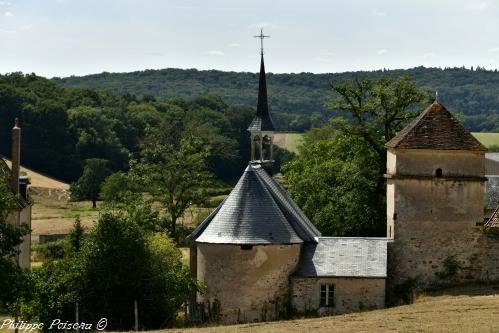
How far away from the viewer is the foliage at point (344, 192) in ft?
147

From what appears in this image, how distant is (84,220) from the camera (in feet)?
229

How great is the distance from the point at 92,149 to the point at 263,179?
242ft

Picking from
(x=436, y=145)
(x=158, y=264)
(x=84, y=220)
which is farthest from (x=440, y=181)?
(x=84, y=220)

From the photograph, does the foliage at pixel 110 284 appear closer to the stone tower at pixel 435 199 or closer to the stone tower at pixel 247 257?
the stone tower at pixel 247 257

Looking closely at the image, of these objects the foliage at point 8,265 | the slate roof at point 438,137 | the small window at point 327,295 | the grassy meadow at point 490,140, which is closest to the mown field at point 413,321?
the small window at point 327,295

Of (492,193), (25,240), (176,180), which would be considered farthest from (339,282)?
(176,180)

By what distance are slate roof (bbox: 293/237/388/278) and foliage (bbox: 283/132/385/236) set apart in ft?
40.3

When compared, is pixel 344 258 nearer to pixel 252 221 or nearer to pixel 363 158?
pixel 252 221

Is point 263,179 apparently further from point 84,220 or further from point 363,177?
point 84,220

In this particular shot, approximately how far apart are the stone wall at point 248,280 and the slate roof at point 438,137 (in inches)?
231

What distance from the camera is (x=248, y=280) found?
30.8 metres

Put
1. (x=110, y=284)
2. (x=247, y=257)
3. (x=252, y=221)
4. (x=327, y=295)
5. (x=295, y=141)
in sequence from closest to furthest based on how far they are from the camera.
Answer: (x=110, y=284)
(x=247, y=257)
(x=252, y=221)
(x=327, y=295)
(x=295, y=141)

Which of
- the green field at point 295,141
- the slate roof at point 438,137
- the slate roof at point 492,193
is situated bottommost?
the slate roof at point 492,193

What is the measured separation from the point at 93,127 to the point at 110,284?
8110 cm
